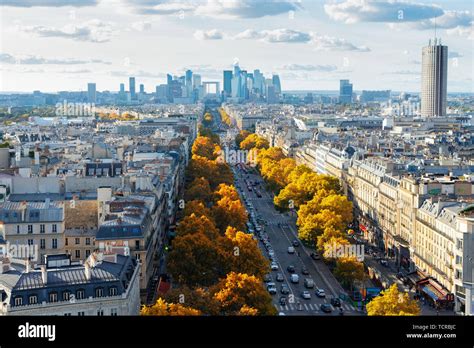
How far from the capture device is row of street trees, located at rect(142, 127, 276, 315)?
73.0 ft

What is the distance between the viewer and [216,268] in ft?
98.5

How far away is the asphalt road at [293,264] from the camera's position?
2925 cm

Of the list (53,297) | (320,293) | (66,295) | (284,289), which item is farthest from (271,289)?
(53,297)

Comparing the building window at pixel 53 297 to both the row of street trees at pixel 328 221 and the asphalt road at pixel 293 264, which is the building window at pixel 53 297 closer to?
the row of street trees at pixel 328 221

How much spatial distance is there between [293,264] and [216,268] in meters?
8.55

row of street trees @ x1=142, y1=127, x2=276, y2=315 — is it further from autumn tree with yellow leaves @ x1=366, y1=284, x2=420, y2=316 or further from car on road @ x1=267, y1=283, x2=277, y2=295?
autumn tree with yellow leaves @ x1=366, y1=284, x2=420, y2=316

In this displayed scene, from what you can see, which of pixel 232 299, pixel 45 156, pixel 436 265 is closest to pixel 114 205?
pixel 232 299

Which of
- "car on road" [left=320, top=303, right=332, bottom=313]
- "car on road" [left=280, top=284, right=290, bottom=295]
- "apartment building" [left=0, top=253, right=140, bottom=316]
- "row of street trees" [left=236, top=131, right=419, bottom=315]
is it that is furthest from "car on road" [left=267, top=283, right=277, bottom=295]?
"apartment building" [left=0, top=253, right=140, bottom=316]

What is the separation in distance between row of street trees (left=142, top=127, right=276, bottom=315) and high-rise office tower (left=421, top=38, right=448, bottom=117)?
85506 mm

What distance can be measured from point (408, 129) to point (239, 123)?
50540mm

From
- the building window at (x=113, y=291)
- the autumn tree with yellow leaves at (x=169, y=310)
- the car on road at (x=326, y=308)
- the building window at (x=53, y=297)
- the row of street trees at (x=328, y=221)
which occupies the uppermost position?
the building window at (x=53, y=297)

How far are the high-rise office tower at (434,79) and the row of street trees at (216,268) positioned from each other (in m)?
85.5

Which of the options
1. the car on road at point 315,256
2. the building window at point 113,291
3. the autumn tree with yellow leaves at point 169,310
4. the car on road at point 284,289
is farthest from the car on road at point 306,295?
the building window at point 113,291

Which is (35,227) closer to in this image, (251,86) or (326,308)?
(326,308)
